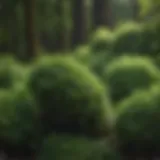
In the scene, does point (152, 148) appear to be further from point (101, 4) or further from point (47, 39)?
point (47, 39)

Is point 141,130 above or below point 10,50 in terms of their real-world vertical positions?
below

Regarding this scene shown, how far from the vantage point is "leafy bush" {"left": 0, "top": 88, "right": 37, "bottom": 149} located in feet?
21.0

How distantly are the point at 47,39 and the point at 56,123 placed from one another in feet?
45.7

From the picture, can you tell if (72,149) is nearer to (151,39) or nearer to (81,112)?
(81,112)

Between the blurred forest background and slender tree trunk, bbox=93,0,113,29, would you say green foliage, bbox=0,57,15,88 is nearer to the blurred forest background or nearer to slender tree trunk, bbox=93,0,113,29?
the blurred forest background

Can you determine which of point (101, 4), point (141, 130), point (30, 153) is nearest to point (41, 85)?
point (30, 153)

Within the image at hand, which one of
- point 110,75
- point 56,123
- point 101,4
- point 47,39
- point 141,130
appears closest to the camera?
point 141,130

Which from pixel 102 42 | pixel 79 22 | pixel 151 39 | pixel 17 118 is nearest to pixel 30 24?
pixel 102 42

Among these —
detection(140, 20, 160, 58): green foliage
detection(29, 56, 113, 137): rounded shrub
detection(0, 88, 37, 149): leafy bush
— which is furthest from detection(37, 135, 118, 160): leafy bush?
detection(140, 20, 160, 58): green foliage

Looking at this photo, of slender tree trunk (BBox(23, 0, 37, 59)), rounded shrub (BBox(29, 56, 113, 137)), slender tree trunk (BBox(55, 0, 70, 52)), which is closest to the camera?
rounded shrub (BBox(29, 56, 113, 137))

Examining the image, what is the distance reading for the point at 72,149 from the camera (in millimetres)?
5965

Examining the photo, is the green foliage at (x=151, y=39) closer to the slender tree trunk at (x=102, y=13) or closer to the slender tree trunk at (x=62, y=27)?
the slender tree trunk at (x=62, y=27)

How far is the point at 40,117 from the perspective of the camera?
652cm

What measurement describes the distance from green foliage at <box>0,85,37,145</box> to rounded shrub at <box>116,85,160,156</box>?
3.59 feet
